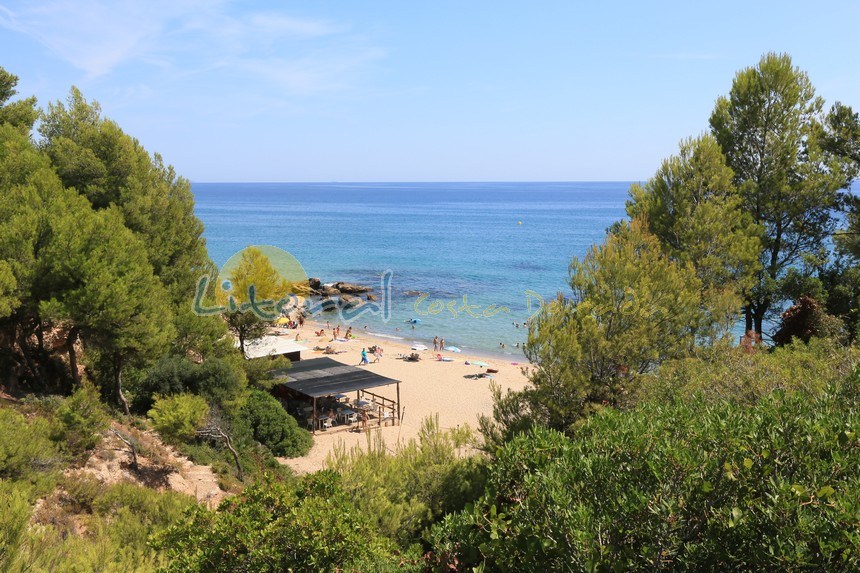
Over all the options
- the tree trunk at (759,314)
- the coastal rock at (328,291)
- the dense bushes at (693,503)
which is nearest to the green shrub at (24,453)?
the dense bushes at (693,503)

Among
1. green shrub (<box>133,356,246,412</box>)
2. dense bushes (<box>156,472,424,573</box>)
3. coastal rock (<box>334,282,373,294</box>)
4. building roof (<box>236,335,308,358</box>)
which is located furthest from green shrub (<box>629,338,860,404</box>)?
coastal rock (<box>334,282,373,294</box>)

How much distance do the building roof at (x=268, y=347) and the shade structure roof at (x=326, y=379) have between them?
640 millimetres

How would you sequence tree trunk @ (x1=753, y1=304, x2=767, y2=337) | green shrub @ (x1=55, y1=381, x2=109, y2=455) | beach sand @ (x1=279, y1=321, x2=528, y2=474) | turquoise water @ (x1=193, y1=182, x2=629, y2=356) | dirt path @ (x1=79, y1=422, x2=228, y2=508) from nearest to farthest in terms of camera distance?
1. green shrub @ (x1=55, y1=381, x2=109, y2=455)
2. dirt path @ (x1=79, y1=422, x2=228, y2=508)
3. beach sand @ (x1=279, y1=321, x2=528, y2=474)
4. tree trunk @ (x1=753, y1=304, x2=767, y2=337)
5. turquoise water @ (x1=193, y1=182, x2=629, y2=356)

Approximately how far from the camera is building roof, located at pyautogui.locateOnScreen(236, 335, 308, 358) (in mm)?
20000

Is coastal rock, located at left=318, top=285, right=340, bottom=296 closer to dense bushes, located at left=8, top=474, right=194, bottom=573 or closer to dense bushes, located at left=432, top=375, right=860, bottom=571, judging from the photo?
dense bushes, located at left=8, top=474, right=194, bottom=573

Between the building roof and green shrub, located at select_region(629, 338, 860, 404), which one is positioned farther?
the building roof

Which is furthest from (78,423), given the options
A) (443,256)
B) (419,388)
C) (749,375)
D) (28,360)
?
(443,256)

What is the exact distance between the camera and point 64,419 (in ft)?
34.4

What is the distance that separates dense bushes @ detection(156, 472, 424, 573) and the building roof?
48.3ft

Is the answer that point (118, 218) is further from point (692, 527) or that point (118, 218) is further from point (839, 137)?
point (839, 137)

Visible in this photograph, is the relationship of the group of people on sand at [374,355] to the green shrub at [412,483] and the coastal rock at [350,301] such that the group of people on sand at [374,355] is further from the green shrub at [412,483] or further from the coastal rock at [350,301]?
the green shrub at [412,483]

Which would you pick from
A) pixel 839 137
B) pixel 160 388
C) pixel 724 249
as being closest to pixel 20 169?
pixel 160 388

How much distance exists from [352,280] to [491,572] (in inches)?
1979

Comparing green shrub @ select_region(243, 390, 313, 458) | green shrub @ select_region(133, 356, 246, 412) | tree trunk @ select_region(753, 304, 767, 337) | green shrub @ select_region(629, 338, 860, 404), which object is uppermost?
green shrub @ select_region(629, 338, 860, 404)
